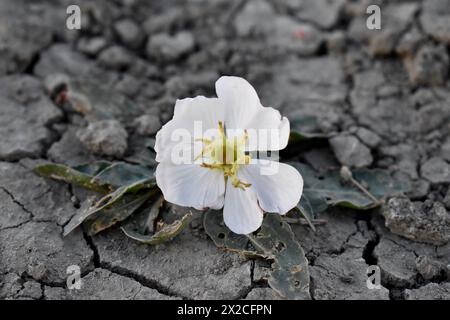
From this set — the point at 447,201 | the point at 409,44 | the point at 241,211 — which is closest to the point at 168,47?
the point at 409,44

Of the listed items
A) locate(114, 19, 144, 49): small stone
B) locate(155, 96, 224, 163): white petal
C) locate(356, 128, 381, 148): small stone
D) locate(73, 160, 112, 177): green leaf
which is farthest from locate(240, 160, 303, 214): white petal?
locate(114, 19, 144, 49): small stone

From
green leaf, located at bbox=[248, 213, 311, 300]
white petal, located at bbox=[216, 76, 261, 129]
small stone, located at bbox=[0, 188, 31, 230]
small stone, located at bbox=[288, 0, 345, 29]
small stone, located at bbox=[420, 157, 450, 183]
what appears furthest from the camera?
small stone, located at bbox=[288, 0, 345, 29]

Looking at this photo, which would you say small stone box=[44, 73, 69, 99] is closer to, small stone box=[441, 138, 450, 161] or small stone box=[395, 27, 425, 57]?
small stone box=[395, 27, 425, 57]

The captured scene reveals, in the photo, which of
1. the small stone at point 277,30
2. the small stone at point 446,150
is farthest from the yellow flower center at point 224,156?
the small stone at point 277,30

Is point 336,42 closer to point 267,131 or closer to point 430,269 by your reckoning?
point 267,131

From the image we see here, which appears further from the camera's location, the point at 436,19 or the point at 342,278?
the point at 436,19

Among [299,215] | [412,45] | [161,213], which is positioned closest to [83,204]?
[161,213]
